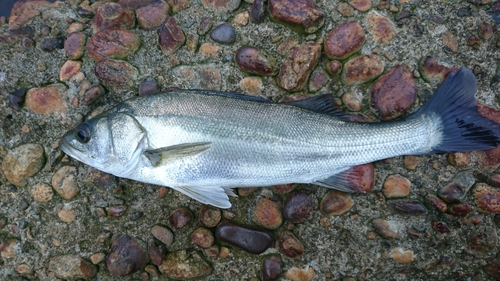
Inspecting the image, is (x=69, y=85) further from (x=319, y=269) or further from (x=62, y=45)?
(x=319, y=269)

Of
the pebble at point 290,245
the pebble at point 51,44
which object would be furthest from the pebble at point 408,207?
the pebble at point 51,44

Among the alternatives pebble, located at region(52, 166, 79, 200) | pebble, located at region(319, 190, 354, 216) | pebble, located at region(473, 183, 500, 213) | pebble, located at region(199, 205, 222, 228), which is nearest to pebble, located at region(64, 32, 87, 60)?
pebble, located at region(52, 166, 79, 200)

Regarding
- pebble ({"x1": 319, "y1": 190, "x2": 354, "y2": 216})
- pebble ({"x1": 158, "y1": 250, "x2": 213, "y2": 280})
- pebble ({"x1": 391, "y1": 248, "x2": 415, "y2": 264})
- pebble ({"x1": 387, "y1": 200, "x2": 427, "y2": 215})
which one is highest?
pebble ({"x1": 387, "y1": 200, "x2": 427, "y2": 215})

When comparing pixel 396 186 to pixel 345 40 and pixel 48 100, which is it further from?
pixel 48 100

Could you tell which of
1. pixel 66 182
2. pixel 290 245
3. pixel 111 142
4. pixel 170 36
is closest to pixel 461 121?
pixel 290 245

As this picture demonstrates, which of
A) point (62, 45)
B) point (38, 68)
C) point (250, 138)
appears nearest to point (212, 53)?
point (250, 138)

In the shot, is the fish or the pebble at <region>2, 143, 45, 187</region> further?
the pebble at <region>2, 143, 45, 187</region>

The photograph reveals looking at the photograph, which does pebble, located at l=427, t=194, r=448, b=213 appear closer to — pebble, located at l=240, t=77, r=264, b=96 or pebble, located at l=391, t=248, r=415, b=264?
pebble, located at l=391, t=248, r=415, b=264
